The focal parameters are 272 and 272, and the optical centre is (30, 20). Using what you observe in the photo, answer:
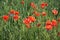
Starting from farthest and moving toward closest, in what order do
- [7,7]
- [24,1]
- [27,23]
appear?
[24,1], [7,7], [27,23]

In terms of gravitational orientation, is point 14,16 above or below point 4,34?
above

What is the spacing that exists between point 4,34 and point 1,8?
0.82m

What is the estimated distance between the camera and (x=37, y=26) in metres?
3.27

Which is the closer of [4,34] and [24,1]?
[4,34]

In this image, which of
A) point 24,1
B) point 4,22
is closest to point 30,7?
point 24,1

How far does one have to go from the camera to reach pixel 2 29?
131 inches

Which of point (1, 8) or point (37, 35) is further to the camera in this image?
point (1, 8)

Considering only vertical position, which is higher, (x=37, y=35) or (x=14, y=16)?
(x=14, y=16)

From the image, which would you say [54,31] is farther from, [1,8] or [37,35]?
[1,8]

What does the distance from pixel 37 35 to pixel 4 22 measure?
1.52ft

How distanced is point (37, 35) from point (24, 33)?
6.1 inches

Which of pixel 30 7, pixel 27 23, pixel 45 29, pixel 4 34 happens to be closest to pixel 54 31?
pixel 45 29

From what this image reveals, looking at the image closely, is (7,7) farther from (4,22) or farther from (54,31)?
(54,31)

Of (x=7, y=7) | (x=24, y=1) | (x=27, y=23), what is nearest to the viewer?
(x=27, y=23)
